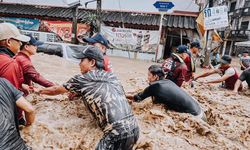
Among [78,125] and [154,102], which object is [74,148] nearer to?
[78,125]

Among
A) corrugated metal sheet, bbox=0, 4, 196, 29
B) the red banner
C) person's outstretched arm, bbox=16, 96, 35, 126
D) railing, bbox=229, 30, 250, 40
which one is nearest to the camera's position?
A: person's outstretched arm, bbox=16, 96, 35, 126

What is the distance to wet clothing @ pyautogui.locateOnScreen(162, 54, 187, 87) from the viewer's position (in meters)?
5.25

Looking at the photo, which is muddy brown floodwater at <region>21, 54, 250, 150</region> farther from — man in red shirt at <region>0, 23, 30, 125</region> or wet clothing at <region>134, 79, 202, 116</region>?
man in red shirt at <region>0, 23, 30, 125</region>

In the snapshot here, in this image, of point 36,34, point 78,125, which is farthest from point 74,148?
point 36,34

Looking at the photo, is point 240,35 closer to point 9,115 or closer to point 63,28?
point 63,28

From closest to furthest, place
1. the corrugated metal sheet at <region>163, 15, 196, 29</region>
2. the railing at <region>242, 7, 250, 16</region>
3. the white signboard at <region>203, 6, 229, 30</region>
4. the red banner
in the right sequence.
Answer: the white signboard at <region>203, 6, 229, 30</region>, the corrugated metal sheet at <region>163, 15, 196, 29</region>, the red banner, the railing at <region>242, 7, 250, 16</region>

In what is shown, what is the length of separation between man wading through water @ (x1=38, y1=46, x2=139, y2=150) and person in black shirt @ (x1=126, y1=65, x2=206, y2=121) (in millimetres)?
1302

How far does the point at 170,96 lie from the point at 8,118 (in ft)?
8.03

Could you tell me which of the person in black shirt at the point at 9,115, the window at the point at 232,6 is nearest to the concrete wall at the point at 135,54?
the person in black shirt at the point at 9,115

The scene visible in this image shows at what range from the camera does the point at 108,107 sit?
2428 mm

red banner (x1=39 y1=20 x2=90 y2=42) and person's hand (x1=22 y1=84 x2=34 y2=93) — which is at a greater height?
red banner (x1=39 y1=20 x2=90 y2=42)

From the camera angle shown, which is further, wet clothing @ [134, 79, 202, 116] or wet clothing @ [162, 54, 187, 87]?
wet clothing @ [162, 54, 187, 87]

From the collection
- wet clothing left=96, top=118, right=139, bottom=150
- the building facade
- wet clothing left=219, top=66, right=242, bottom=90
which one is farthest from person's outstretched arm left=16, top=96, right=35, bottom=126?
the building facade

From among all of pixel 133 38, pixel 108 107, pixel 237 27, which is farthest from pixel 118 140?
pixel 237 27
